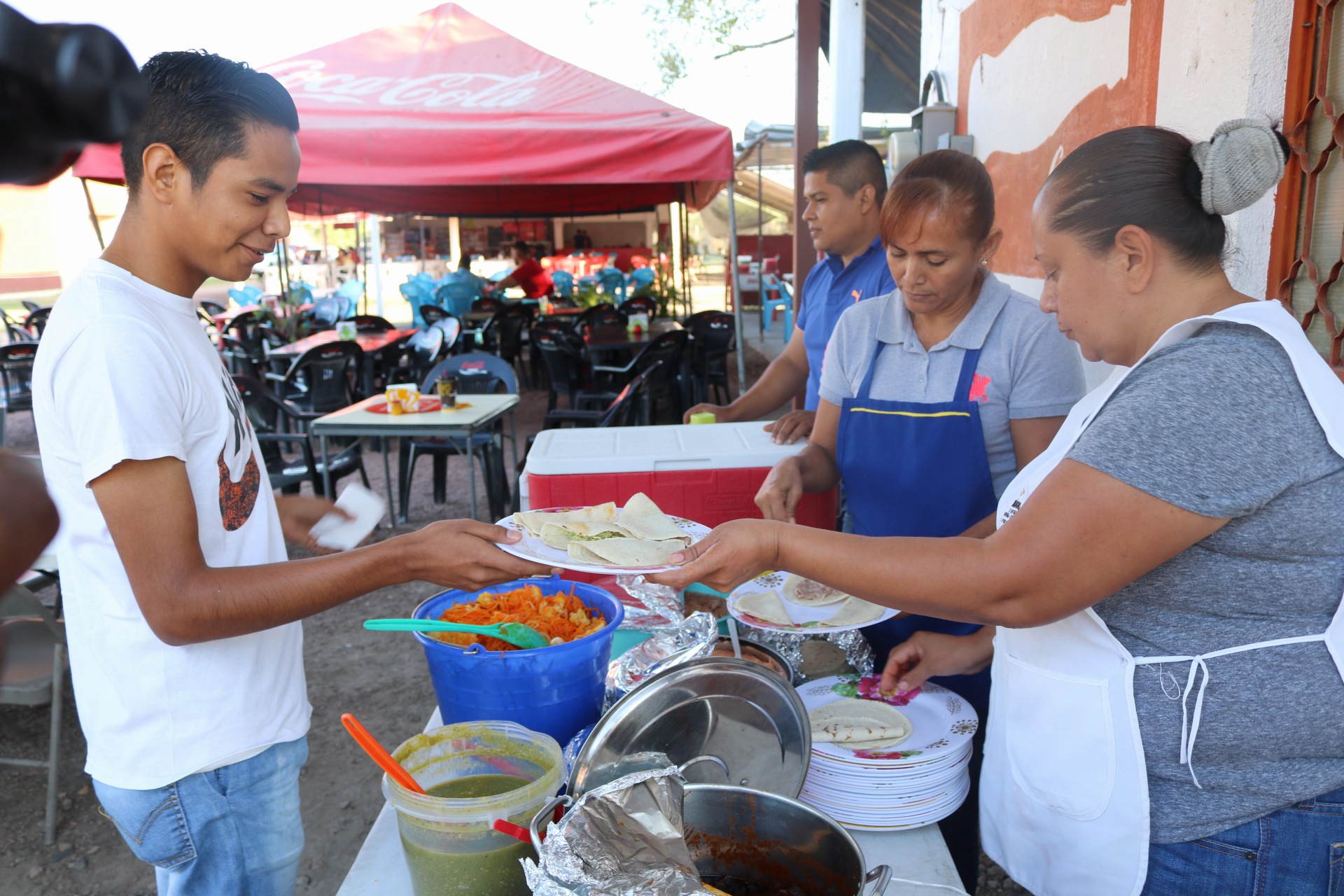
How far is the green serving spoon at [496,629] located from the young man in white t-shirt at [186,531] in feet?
0.26

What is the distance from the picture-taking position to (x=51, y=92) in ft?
1.24

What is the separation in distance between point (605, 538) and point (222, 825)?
0.80m

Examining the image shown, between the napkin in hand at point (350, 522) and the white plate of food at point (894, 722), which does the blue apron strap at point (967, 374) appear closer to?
the white plate of food at point (894, 722)

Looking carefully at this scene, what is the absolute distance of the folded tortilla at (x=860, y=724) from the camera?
1.41 meters

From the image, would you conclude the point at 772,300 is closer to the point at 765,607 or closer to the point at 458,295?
the point at 458,295

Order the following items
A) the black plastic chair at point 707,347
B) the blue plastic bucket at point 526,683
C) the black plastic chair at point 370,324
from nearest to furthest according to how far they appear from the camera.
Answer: the blue plastic bucket at point 526,683 < the black plastic chair at point 707,347 < the black plastic chair at point 370,324

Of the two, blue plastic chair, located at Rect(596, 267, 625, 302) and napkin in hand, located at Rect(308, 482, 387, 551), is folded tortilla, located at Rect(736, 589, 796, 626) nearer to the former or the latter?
napkin in hand, located at Rect(308, 482, 387, 551)

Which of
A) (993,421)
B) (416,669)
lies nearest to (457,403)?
(416,669)

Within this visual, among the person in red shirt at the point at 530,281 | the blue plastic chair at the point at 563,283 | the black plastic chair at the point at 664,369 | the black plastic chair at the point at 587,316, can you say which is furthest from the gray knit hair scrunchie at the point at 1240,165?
the blue plastic chair at the point at 563,283

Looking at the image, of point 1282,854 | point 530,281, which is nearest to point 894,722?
point 1282,854

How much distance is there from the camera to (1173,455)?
0.99 metres

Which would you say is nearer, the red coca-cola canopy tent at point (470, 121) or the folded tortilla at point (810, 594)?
the folded tortilla at point (810, 594)

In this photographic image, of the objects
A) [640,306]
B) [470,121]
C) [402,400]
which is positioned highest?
[470,121]

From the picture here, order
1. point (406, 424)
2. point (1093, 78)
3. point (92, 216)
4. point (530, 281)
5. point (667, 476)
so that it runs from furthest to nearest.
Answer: point (530, 281) → point (92, 216) → point (406, 424) → point (1093, 78) → point (667, 476)
